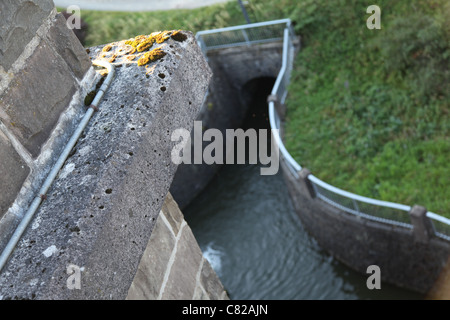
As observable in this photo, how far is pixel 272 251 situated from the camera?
52.1 ft

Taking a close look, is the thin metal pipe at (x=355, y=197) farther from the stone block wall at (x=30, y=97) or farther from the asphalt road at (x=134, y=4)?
the asphalt road at (x=134, y=4)

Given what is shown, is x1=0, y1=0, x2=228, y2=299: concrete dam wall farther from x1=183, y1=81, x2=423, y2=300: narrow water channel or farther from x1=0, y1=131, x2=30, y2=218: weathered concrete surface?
x1=183, y1=81, x2=423, y2=300: narrow water channel

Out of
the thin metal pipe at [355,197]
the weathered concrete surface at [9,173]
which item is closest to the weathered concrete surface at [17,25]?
the weathered concrete surface at [9,173]

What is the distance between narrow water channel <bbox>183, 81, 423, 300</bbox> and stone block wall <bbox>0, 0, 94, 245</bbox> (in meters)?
12.4

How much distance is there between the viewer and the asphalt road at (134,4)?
21.6 meters

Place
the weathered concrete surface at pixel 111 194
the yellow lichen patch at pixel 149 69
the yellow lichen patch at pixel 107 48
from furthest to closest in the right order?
the yellow lichen patch at pixel 107 48 → the yellow lichen patch at pixel 149 69 → the weathered concrete surface at pixel 111 194

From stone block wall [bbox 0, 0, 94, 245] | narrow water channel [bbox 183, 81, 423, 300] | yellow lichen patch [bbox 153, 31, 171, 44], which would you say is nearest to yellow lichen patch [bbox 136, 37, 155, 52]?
yellow lichen patch [bbox 153, 31, 171, 44]

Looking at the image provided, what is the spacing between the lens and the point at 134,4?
907 inches

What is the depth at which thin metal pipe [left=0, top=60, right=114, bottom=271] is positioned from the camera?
85.7 inches

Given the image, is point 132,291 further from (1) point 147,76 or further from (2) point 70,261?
(1) point 147,76

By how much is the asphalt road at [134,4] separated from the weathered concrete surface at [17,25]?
1966 cm

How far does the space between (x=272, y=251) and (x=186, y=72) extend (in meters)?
13.5

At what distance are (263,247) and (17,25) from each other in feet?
47.2

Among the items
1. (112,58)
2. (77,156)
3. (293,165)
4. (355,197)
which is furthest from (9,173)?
(293,165)
